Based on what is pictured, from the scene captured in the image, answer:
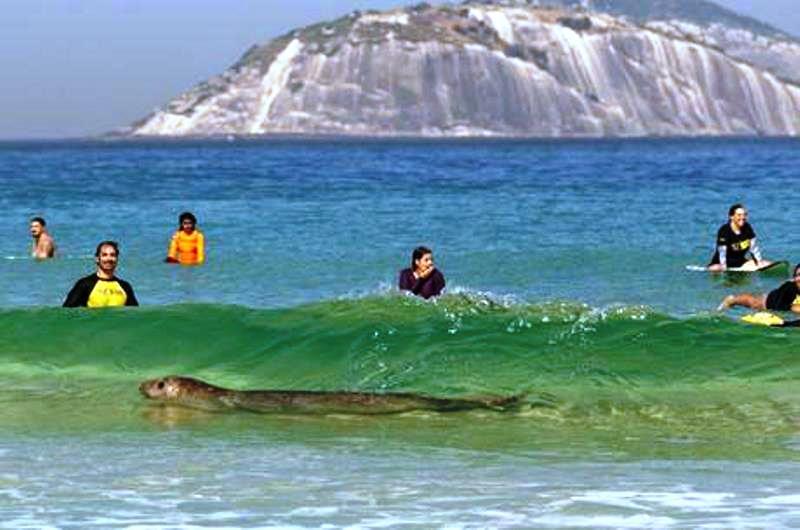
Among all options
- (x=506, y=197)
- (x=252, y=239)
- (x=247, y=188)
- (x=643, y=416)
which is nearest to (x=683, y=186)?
(x=506, y=197)

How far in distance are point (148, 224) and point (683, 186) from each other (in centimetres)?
3581

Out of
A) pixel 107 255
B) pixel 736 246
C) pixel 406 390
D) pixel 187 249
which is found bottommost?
pixel 406 390

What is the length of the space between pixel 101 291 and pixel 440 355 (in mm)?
4036

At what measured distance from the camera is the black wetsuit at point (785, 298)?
74.0 feet

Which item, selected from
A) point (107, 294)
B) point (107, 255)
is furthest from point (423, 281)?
point (107, 255)

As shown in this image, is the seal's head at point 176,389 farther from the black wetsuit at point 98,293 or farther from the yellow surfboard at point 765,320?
the yellow surfboard at point 765,320

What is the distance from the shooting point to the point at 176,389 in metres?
16.1

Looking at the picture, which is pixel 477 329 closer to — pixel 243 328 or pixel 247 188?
pixel 243 328

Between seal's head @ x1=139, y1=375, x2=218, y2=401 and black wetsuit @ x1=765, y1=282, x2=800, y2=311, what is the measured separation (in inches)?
360

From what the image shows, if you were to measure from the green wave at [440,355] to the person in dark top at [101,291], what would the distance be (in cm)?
67

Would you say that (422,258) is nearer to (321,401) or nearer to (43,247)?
(321,401)

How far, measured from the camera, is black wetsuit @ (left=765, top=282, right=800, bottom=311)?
22.6 meters

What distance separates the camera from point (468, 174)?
113 metres

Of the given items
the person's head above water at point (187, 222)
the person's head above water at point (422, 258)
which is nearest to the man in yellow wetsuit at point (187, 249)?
the person's head above water at point (187, 222)
